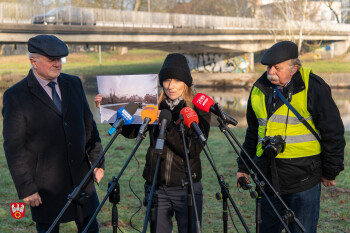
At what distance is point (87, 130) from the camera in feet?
13.9

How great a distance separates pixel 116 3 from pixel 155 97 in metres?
58.7

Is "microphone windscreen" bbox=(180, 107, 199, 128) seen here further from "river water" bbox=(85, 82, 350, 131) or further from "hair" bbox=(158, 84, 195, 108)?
"river water" bbox=(85, 82, 350, 131)

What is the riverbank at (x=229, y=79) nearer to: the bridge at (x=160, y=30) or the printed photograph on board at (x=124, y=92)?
the bridge at (x=160, y=30)

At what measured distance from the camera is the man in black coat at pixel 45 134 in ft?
11.9

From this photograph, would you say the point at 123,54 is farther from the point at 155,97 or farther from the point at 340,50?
the point at 155,97

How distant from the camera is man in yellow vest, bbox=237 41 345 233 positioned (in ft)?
12.0

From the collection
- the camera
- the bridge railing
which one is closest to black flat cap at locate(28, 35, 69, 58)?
the camera

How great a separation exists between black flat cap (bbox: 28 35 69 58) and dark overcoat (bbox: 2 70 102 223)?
0.80 feet

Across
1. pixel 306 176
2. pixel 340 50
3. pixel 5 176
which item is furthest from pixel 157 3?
pixel 306 176

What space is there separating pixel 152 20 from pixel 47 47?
28763 millimetres

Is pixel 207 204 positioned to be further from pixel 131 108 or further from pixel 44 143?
pixel 131 108

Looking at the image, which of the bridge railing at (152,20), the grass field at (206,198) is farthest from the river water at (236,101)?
the grass field at (206,198)

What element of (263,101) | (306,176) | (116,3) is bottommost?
(306,176)

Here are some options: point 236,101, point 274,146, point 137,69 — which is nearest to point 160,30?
point 236,101
